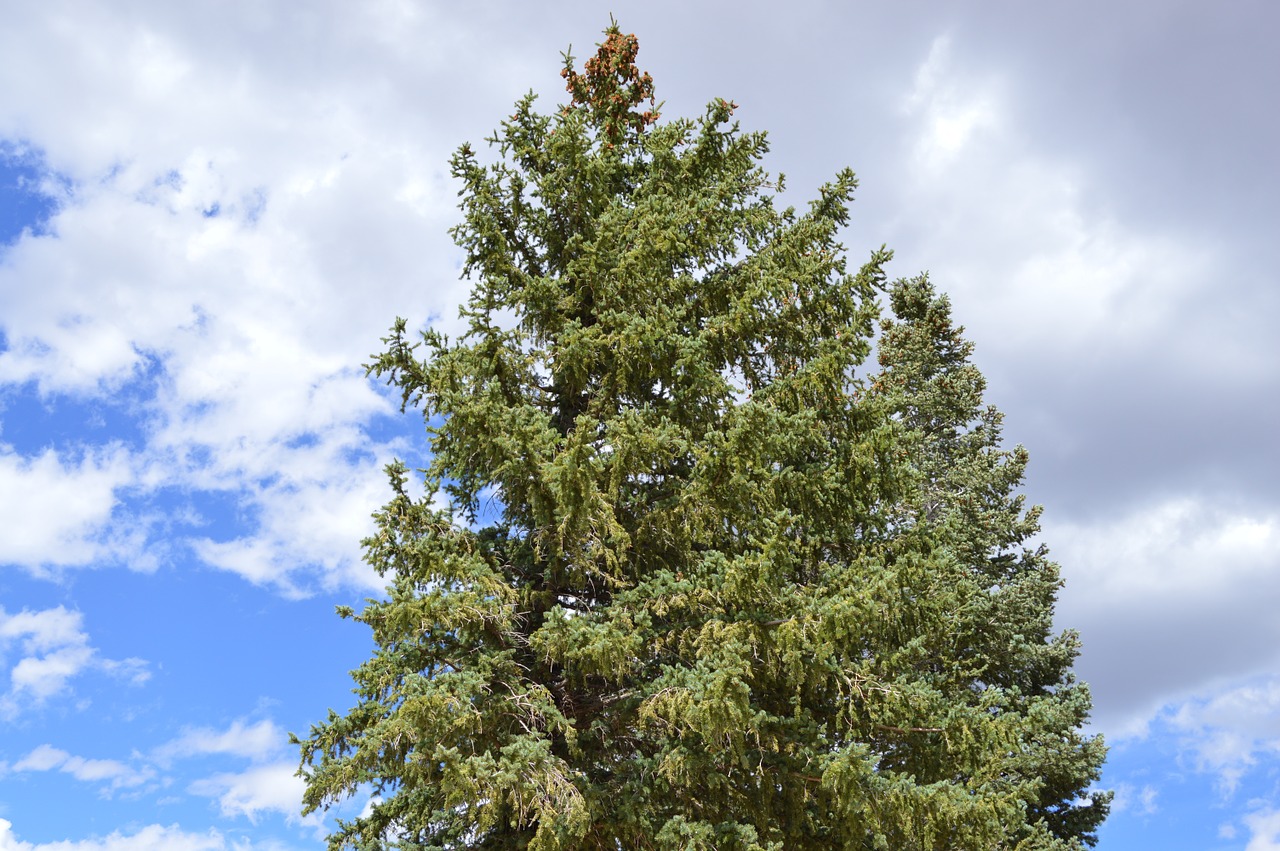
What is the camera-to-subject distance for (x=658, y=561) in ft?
37.2

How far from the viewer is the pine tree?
30.8 ft

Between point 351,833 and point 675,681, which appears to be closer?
point 675,681

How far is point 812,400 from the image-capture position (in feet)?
38.3

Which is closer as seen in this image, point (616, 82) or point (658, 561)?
point (658, 561)

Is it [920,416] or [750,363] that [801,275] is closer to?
[750,363]

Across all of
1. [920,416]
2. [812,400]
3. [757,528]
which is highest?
[920,416]

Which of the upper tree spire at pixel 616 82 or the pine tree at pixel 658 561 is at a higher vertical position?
the upper tree spire at pixel 616 82

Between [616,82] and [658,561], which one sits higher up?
[616,82]

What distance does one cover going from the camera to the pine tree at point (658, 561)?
9383 mm

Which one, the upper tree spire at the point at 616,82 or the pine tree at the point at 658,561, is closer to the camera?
the pine tree at the point at 658,561

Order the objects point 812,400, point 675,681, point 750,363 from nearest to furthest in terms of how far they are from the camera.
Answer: point 675,681 → point 812,400 → point 750,363

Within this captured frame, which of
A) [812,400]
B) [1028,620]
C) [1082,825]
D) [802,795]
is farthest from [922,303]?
[802,795]

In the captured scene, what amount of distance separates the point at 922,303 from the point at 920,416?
10.3ft

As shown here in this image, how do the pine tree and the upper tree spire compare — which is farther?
the upper tree spire
